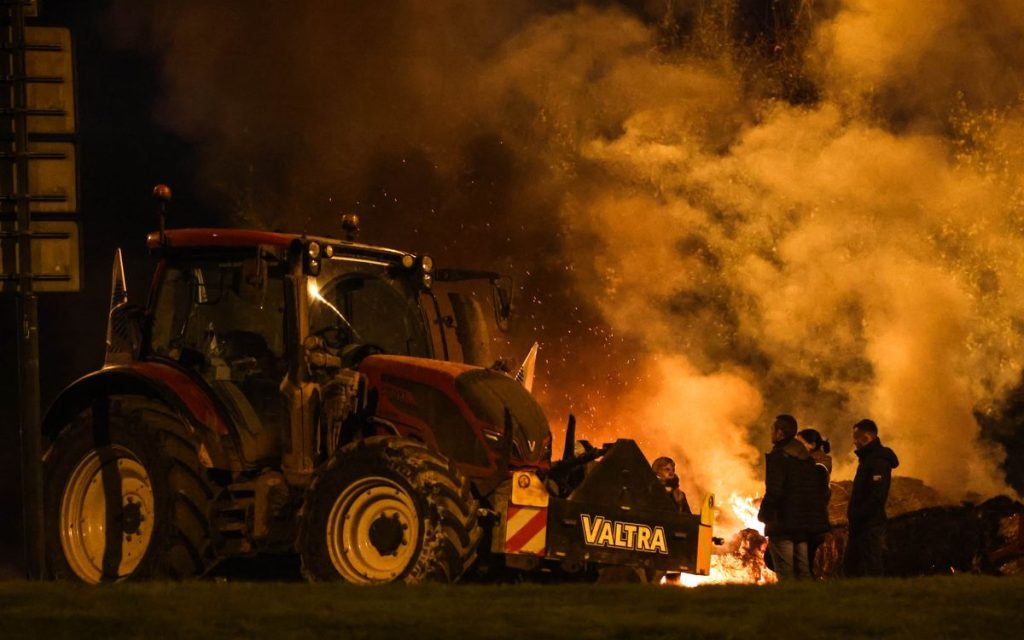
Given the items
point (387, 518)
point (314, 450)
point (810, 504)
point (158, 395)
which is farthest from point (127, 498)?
point (810, 504)

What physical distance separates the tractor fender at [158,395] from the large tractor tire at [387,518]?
1126 millimetres

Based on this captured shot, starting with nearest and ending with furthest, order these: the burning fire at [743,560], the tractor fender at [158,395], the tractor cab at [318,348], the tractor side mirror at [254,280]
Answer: the tractor side mirror at [254,280] → the tractor cab at [318,348] → the tractor fender at [158,395] → the burning fire at [743,560]

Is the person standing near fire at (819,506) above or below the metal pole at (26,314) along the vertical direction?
below

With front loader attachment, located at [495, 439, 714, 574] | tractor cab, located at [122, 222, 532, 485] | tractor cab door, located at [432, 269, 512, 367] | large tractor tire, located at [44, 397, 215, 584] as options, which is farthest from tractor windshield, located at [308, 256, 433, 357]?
front loader attachment, located at [495, 439, 714, 574]

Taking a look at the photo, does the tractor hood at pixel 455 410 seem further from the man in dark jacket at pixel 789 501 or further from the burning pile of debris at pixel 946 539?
the burning pile of debris at pixel 946 539

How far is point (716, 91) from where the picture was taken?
25.1m

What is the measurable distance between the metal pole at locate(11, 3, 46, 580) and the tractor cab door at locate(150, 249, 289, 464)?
144cm

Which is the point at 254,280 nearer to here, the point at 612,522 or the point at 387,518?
the point at 387,518

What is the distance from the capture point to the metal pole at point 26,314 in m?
13.0

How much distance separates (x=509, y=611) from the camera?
10.4m

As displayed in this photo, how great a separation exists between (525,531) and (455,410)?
1118 mm

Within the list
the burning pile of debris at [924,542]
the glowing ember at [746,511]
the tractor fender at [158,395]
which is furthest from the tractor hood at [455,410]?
the glowing ember at [746,511]

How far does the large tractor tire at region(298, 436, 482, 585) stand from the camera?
1243 centimetres

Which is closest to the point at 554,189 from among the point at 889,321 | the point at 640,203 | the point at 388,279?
the point at 640,203
